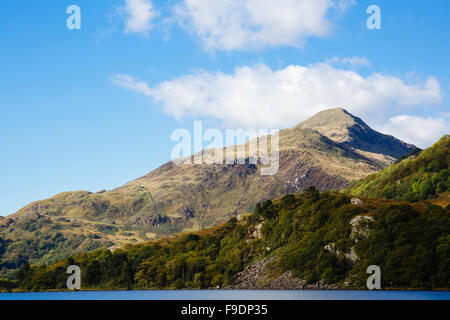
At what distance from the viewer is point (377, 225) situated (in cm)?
19600

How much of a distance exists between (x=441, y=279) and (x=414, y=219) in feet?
106

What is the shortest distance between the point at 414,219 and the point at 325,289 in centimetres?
4431

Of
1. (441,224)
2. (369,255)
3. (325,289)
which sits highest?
(441,224)

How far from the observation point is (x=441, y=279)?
162500mm
